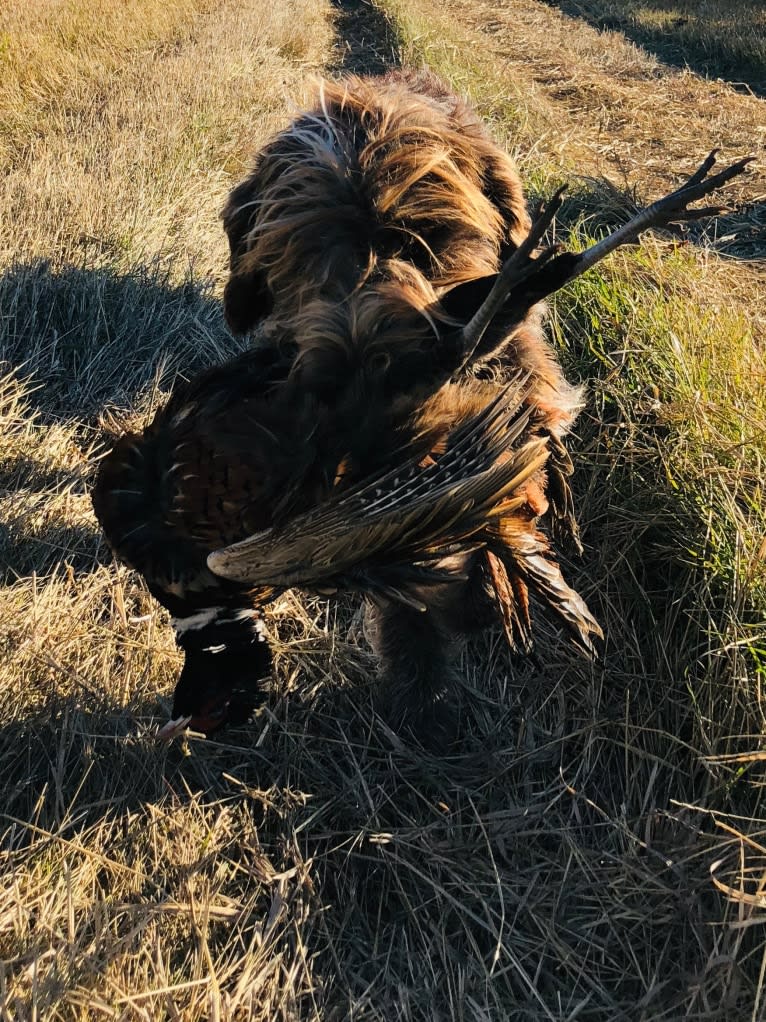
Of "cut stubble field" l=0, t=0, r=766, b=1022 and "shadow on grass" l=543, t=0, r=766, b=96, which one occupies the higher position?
"shadow on grass" l=543, t=0, r=766, b=96

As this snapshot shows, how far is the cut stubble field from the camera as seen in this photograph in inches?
70.3

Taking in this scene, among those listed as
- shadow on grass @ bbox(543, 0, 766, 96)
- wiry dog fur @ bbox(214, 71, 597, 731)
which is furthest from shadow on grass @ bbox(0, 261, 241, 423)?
shadow on grass @ bbox(543, 0, 766, 96)

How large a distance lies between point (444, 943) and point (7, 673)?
1.46m

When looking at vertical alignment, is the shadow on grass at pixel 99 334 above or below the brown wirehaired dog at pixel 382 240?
below

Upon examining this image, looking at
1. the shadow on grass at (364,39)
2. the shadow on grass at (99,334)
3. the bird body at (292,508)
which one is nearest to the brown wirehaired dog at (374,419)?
the bird body at (292,508)

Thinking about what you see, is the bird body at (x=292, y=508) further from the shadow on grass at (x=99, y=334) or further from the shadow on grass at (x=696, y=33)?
the shadow on grass at (x=696, y=33)

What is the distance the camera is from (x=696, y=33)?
42.5 feet

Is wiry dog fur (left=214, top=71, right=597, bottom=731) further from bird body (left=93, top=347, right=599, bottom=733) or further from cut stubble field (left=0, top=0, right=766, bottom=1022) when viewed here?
cut stubble field (left=0, top=0, right=766, bottom=1022)

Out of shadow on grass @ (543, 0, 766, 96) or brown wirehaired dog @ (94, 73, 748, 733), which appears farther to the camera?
shadow on grass @ (543, 0, 766, 96)

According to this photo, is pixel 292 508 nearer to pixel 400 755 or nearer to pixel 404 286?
pixel 404 286

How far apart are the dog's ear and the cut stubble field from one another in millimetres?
717

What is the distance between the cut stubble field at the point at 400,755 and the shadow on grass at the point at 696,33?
902 centimetres

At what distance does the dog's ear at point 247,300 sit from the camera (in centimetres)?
218

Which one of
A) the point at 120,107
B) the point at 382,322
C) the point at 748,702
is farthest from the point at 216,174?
the point at 748,702
